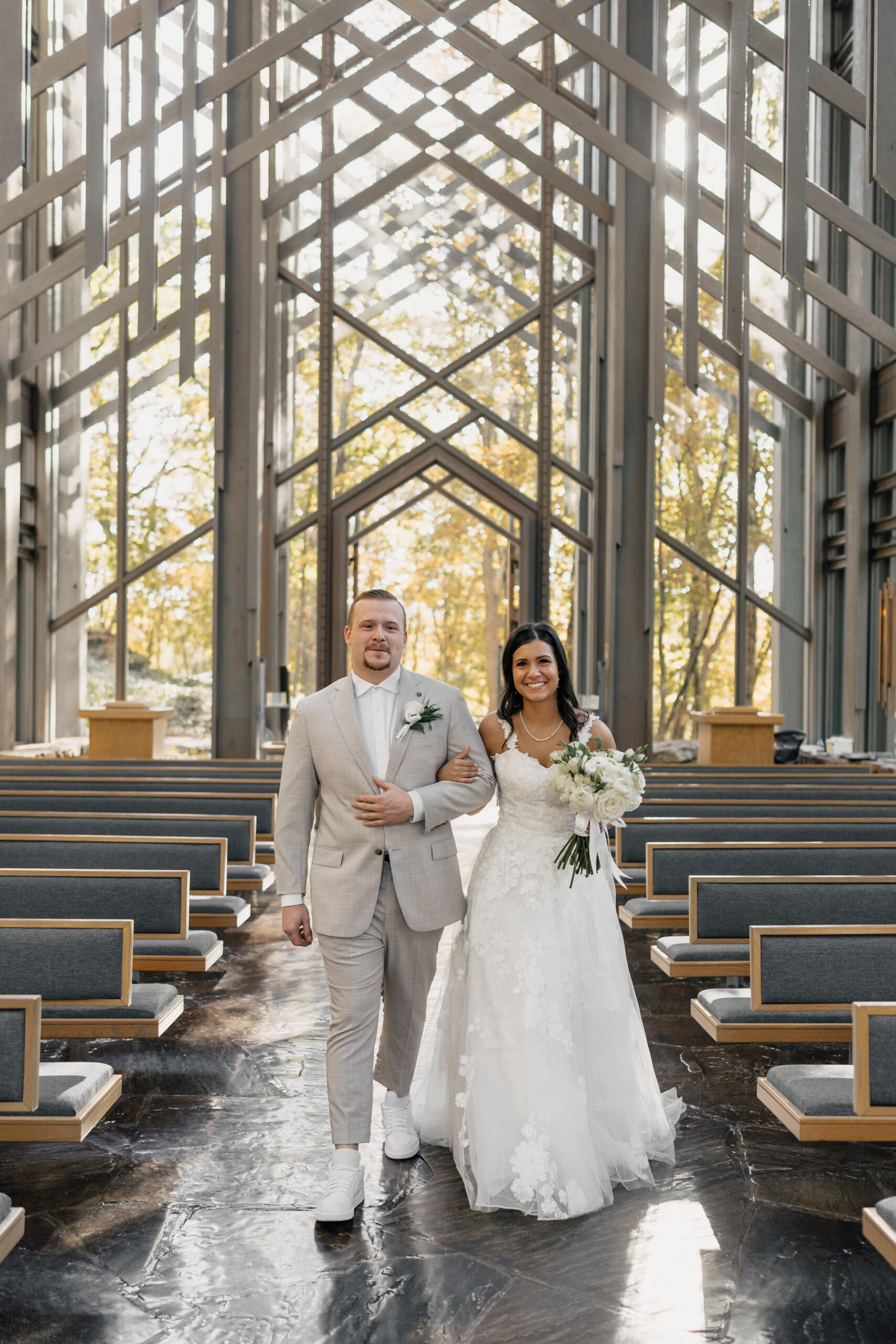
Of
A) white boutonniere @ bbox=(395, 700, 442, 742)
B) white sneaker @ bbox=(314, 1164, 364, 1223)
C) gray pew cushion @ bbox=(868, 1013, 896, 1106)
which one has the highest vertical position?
white boutonniere @ bbox=(395, 700, 442, 742)

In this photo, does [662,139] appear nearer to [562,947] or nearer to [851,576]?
[851,576]

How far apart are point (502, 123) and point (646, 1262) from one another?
11.4 metres

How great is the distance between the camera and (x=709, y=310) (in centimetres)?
1095

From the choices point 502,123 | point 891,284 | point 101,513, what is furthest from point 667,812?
point 502,123

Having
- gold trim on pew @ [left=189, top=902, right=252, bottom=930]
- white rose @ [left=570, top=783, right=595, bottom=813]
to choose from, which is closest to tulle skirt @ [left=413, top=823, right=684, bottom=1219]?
white rose @ [left=570, top=783, right=595, bottom=813]

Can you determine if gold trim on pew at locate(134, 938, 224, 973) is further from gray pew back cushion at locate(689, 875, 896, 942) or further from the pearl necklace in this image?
gray pew back cushion at locate(689, 875, 896, 942)

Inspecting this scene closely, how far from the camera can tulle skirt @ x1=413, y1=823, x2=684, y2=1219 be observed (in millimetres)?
2832

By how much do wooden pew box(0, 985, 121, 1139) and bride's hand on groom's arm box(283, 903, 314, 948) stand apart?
0.54 meters

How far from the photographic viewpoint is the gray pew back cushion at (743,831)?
184 inches

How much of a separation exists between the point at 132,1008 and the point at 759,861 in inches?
86.1

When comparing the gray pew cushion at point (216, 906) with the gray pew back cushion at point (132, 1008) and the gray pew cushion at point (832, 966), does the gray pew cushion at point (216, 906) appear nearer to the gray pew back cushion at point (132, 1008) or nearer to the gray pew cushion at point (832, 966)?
the gray pew back cushion at point (132, 1008)

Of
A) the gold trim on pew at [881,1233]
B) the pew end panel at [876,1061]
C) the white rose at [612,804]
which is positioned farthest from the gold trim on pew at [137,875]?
the gold trim on pew at [881,1233]

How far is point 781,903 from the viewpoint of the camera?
3.64m

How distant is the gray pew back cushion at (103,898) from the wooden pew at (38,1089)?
76 cm
